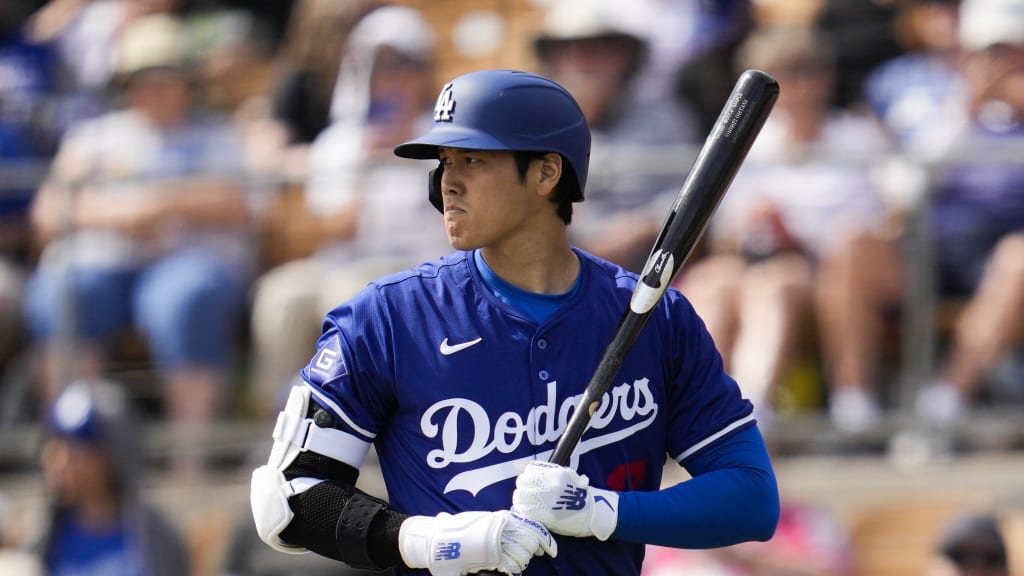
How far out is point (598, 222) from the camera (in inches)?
236

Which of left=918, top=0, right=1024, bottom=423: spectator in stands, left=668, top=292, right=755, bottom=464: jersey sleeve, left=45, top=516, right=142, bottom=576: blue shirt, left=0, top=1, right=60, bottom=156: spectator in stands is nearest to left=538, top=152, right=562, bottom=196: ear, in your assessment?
left=668, top=292, right=755, bottom=464: jersey sleeve

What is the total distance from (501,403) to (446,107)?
57 centimetres

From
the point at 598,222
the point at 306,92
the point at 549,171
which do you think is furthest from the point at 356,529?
the point at 306,92

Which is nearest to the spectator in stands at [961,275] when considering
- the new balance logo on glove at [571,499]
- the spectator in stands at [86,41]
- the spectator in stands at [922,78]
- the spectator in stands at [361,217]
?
the spectator in stands at [922,78]

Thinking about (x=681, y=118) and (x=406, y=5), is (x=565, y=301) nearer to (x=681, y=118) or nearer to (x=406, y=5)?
(x=681, y=118)

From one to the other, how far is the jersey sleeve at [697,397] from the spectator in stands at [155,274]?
3586mm

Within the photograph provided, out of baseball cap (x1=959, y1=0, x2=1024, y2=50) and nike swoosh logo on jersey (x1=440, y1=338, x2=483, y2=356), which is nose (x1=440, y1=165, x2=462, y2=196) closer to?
nike swoosh logo on jersey (x1=440, y1=338, x2=483, y2=356)

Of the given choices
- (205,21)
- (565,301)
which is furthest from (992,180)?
(205,21)

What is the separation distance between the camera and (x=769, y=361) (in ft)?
Result: 19.3

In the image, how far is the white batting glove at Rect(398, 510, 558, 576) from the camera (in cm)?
272

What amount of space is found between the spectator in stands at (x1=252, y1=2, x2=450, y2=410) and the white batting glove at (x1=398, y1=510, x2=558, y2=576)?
10.8ft

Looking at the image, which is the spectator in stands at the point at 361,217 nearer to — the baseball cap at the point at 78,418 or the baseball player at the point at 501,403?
the baseball cap at the point at 78,418

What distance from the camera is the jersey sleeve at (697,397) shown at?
3.03 metres

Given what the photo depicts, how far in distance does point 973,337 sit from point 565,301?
328cm
